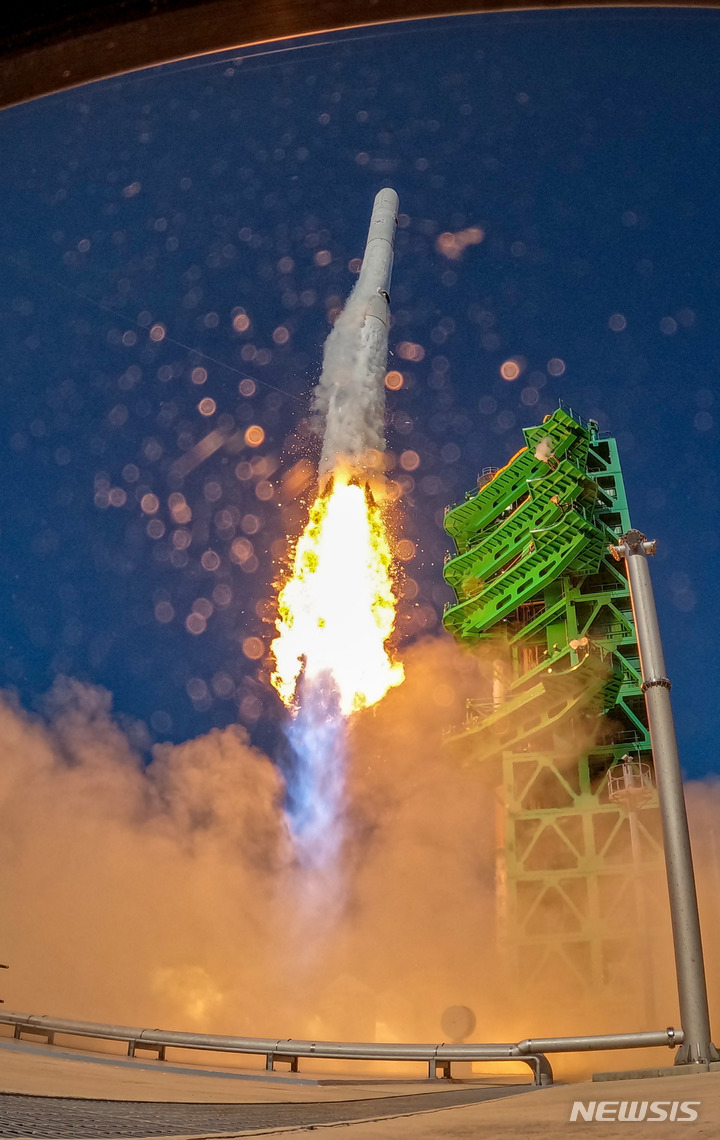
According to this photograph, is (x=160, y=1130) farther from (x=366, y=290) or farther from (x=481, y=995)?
(x=366, y=290)

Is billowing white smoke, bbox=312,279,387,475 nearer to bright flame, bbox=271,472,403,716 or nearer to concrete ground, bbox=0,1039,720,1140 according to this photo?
bright flame, bbox=271,472,403,716

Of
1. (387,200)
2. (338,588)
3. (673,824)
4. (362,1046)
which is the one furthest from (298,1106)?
(387,200)

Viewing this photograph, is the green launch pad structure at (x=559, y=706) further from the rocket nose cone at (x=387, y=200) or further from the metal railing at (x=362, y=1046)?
the metal railing at (x=362, y=1046)

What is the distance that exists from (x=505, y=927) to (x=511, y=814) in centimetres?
→ 313

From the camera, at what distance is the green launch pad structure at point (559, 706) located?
2475 centimetres

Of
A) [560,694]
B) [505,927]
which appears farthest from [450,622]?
[505,927]

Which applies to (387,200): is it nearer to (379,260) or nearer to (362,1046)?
(379,260)

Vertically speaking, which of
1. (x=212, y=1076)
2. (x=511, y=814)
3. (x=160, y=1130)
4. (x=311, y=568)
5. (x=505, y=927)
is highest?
(x=311, y=568)

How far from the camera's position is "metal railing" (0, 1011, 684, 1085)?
7.57 meters

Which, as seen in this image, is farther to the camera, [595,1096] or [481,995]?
[481,995]

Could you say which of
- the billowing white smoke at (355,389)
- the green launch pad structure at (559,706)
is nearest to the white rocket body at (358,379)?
the billowing white smoke at (355,389)

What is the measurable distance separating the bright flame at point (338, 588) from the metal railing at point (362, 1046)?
50.5ft

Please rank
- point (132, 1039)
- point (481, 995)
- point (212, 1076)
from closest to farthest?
1. point (212, 1076)
2. point (132, 1039)
3. point (481, 995)

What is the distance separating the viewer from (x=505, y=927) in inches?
1011
